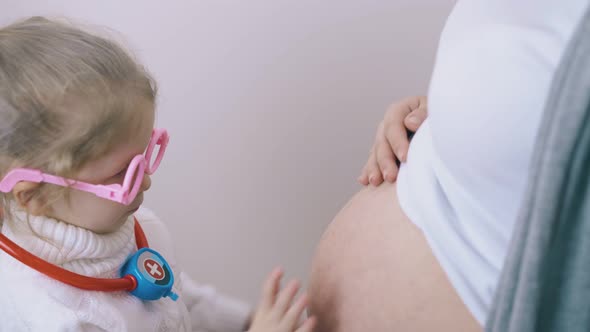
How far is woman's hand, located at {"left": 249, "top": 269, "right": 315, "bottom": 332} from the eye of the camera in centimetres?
96

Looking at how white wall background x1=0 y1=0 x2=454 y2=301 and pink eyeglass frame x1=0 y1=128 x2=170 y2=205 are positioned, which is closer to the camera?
pink eyeglass frame x1=0 y1=128 x2=170 y2=205

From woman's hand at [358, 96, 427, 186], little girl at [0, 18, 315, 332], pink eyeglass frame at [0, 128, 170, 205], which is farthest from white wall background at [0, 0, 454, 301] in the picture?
pink eyeglass frame at [0, 128, 170, 205]

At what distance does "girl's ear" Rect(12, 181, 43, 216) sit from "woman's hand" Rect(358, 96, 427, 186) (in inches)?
20.0

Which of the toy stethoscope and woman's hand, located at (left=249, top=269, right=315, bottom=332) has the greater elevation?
the toy stethoscope

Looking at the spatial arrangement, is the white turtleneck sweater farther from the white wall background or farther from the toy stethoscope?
the white wall background

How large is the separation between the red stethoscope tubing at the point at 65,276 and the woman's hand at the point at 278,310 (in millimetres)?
210

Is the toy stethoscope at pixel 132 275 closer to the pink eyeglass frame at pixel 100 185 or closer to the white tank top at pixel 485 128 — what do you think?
the pink eyeglass frame at pixel 100 185

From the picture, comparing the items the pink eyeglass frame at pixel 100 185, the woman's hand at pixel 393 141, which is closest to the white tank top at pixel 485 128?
the woman's hand at pixel 393 141

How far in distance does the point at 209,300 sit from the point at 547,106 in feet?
2.79

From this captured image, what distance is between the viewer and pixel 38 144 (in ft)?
2.65

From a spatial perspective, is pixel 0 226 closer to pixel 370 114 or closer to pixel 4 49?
pixel 4 49

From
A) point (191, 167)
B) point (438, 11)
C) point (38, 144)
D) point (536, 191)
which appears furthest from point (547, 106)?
point (191, 167)

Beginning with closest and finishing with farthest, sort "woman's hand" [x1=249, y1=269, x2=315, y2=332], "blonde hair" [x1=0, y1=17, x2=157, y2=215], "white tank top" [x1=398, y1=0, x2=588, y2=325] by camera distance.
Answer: "white tank top" [x1=398, y1=0, x2=588, y2=325] < "blonde hair" [x1=0, y1=17, x2=157, y2=215] < "woman's hand" [x1=249, y1=269, x2=315, y2=332]

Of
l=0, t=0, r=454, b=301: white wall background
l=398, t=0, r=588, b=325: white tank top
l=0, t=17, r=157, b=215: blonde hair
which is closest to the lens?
l=398, t=0, r=588, b=325: white tank top
